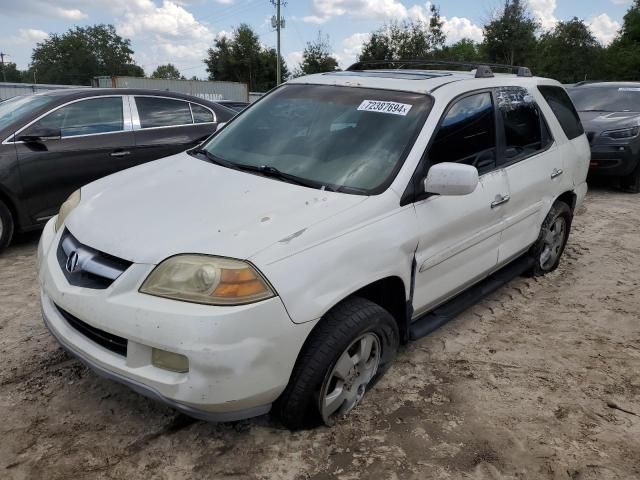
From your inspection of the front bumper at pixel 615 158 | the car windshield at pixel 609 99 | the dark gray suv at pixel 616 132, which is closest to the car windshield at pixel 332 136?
the dark gray suv at pixel 616 132

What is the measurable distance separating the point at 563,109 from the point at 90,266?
404 centimetres

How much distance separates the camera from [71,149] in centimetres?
517

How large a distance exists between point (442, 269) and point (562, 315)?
160 cm

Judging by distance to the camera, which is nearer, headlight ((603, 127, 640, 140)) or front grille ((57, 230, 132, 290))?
front grille ((57, 230, 132, 290))

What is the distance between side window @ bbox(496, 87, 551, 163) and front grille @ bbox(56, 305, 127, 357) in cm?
268

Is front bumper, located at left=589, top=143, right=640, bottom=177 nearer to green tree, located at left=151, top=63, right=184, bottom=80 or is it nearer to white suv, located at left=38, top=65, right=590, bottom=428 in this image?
white suv, located at left=38, top=65, right=590, bottom=428

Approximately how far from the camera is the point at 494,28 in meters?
30.3

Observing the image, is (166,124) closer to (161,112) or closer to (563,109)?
(161,112)

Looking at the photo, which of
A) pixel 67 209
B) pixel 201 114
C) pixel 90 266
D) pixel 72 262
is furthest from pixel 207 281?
pixel 201 114

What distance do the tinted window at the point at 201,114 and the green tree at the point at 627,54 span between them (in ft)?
161

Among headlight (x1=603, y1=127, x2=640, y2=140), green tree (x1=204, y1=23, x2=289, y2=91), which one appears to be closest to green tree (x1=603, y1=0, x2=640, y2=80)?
green tree (x1=204, y1=23, x2=289, y2=91)

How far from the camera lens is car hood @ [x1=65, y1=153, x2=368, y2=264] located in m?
2.24

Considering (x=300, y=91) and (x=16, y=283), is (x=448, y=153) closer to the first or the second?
(x=300, y=91)

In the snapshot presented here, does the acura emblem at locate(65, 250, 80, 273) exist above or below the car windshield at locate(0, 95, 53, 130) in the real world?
below
